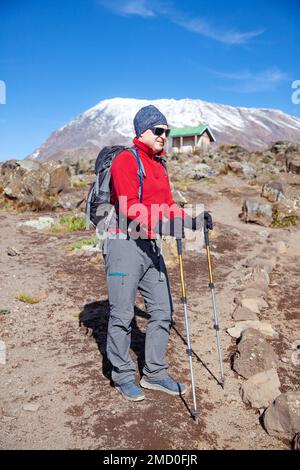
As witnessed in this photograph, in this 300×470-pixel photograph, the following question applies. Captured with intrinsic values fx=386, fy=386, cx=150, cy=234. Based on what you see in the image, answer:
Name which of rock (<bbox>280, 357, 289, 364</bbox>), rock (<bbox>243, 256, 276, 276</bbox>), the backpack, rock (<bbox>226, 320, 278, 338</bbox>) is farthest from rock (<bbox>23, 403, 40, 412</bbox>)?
rock (<bbox>243, 256, 276, 276</bbox>)

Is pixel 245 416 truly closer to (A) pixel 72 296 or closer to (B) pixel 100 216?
(B) pixel 100 216

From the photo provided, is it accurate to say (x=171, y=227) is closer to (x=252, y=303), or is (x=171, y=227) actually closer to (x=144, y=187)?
(x=144, y=187)

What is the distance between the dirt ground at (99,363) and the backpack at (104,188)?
197 cm

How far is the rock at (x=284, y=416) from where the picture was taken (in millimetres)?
3867

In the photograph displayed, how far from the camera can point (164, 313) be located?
4238 millimetres

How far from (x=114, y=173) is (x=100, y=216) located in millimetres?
532

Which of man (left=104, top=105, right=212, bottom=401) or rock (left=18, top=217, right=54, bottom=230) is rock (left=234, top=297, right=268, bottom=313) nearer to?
man (left=104, top=105, right=212, bottom=401)

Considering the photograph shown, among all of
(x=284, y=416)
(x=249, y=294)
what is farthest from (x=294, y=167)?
(x=284, y=416)

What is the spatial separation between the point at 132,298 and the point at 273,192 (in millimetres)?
15759

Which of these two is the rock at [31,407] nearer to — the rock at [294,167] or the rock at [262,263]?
the rock at [262,263]

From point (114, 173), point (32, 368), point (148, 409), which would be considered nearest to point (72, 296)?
point (32, 368)

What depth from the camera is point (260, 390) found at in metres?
4.48

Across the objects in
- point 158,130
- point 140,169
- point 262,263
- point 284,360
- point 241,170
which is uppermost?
point 158,130

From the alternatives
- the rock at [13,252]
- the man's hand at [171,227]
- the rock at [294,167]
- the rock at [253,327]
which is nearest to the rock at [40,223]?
the rock at [13,252]
